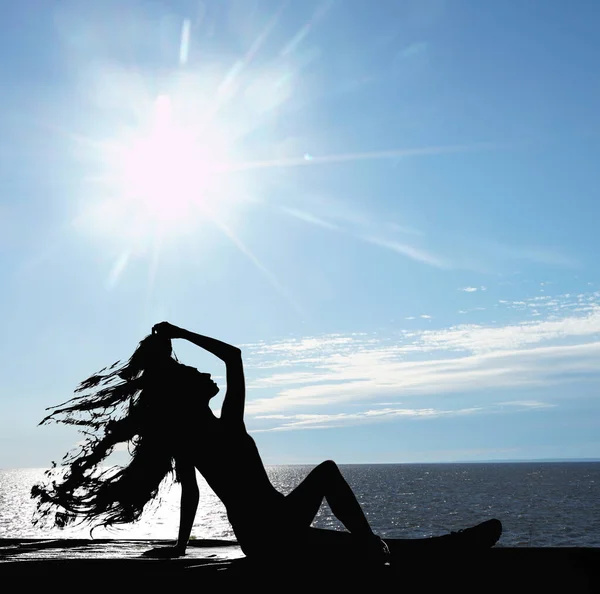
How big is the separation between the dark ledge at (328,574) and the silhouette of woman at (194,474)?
22cm

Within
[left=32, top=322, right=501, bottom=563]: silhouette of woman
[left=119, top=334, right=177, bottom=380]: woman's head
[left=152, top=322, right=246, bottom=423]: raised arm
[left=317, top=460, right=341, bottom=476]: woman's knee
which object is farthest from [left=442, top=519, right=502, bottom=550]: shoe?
[left=119, top=334, right=177, bottom=380]: woman's head

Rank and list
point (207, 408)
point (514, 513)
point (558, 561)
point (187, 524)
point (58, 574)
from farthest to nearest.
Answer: point (514, 513)
point (187, 524)
point (207, 408)
point (558, 561)
point (58, 574)

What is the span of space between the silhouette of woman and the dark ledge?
221 millimetres

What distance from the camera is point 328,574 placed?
4301 millimetres

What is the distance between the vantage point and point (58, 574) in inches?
164

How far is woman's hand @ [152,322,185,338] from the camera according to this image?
17.7ft

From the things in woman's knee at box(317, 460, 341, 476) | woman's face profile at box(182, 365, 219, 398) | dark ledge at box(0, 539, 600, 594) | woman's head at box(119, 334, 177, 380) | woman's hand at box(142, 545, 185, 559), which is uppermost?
woman's head at box(119, 334, 177, 380)

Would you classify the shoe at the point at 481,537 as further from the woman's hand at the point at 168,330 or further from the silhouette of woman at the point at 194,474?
the woman's hand at the point at 168,330

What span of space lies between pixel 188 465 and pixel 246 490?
685 mm

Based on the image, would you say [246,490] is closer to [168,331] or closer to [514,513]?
[168,331]


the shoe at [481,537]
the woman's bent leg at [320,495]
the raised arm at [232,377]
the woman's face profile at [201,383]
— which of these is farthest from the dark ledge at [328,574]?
the woman's face profile at [201,383]

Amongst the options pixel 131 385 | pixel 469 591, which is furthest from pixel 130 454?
pixel 469 591

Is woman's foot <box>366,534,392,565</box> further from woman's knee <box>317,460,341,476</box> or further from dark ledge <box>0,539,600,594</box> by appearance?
woman's knee <box>317,460,341,476</box>

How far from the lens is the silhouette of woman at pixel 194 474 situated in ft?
16.1
